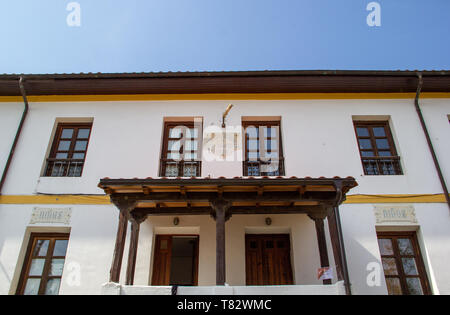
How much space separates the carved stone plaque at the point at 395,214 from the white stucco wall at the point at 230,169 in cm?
15

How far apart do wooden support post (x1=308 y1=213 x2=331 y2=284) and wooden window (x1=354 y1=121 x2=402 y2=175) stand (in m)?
1.91

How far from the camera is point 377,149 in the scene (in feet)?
25.7

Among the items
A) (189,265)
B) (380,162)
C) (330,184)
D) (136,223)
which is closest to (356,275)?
(330,184)

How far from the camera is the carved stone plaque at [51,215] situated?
6.93 meters

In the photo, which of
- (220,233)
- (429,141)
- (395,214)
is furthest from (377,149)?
(220,233)

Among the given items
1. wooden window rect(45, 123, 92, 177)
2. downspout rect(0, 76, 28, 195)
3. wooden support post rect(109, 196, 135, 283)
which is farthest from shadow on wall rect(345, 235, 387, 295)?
downspout rect(0, 76, 28, 195)

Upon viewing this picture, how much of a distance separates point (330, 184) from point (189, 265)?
7290 mm

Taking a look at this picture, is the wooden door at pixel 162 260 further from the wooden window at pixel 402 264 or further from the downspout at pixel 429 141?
the downspout at pixel 429 141

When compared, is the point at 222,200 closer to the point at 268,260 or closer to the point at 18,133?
the point at 268,260

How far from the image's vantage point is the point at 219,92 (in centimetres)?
856

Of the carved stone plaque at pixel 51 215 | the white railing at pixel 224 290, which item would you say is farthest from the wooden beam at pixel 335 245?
the carved stone plaque at pixel 51 215

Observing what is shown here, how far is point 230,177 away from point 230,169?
124 cm
